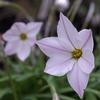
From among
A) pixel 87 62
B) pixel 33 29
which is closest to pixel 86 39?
pixel 87 62

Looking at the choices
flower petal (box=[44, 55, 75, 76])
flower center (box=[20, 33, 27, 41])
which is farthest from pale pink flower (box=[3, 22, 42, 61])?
flower petal (box=[44, 55, 75, 76])

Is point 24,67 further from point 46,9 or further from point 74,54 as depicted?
point 46,9

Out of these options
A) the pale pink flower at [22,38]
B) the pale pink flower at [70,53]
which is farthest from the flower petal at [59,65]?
the pale pink flower at [22,38]

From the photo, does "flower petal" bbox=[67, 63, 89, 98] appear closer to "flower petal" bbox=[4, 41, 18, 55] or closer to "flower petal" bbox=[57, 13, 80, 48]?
"flower petal" bbox=[57, 13, 80, 48]

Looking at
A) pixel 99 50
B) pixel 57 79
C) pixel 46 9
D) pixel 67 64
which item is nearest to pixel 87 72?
pixel 67 64

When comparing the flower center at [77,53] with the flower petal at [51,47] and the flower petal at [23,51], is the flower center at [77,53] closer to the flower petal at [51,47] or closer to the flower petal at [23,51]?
the flower petal at [51,47]

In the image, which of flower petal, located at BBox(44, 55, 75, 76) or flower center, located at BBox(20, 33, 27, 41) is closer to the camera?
flower petal, located at BBox(44, 55, 75, 76)

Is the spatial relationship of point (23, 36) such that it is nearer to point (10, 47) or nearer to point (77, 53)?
point (10, 47)
